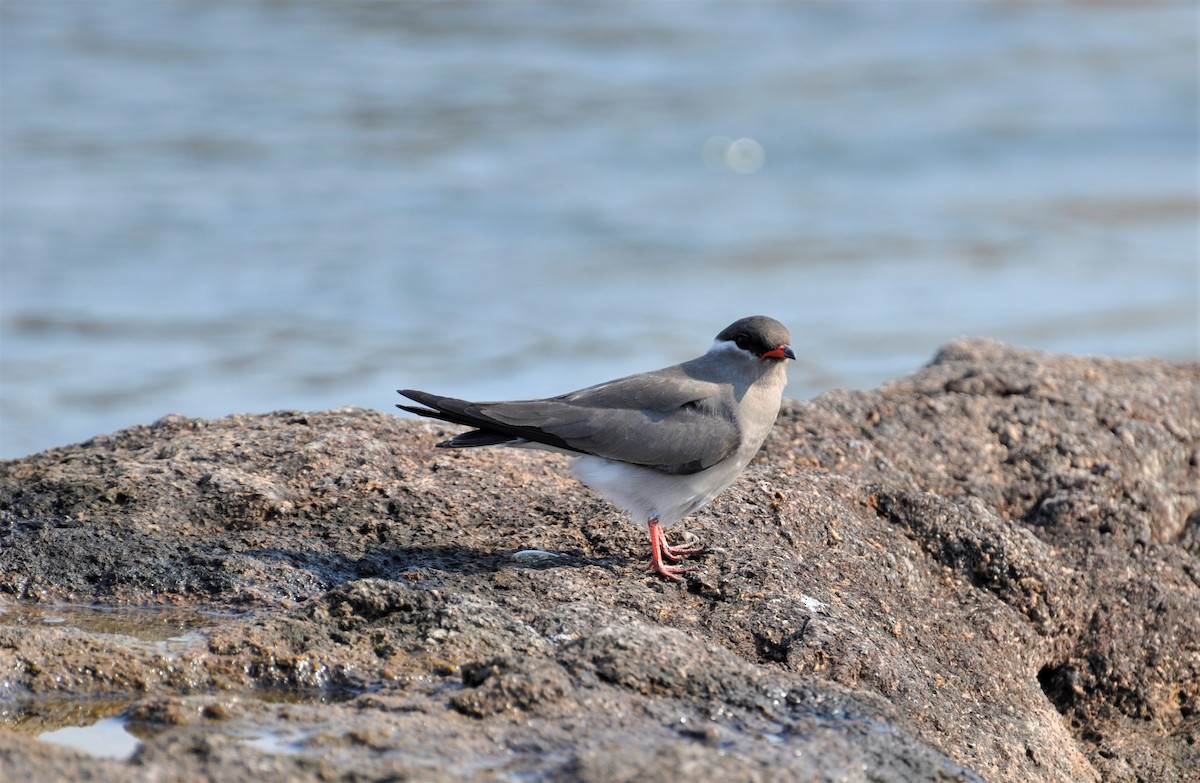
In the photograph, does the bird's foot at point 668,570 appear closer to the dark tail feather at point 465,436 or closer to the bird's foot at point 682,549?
the bird's foot at point 682,549

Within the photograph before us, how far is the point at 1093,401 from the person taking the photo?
649 centimetres

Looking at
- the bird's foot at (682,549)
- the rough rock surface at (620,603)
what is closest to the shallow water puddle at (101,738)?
the rough rock surface at (620,603)

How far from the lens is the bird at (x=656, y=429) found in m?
5.07

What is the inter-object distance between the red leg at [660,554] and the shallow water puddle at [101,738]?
75.7 inches

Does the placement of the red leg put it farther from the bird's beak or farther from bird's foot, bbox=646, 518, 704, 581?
the bird's beak

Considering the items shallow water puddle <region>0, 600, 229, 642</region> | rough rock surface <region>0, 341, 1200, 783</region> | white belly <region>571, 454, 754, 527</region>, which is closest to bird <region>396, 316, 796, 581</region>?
white belly <region>571, 454, 754, 527</region>

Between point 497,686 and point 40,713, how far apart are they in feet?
4.30

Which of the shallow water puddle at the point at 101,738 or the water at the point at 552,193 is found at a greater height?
the water at the point at 552,193

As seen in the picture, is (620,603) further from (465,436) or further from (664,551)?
(465,436)

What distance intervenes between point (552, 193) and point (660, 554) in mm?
11321

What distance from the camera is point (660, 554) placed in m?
4.93

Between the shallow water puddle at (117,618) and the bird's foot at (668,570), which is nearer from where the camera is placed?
the shallow water puddle at (117,618)

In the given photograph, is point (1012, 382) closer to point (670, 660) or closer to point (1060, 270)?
point (670, 660)

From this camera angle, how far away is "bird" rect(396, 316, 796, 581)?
5074 millimetres
